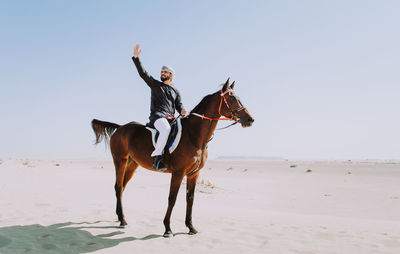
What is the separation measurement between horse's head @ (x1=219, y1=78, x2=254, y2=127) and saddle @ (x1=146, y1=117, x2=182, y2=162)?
97 cm

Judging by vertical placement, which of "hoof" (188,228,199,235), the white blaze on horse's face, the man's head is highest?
the man's head

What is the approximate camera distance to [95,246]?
477 cm

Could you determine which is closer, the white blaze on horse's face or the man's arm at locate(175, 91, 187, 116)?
the white blaze on horse's face

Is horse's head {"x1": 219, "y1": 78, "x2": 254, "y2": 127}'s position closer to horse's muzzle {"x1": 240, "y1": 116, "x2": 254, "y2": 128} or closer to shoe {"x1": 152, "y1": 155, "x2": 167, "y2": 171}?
horse's muzzle {"x1": 240, "y1": 116, "x2": 254, "y2": 128}

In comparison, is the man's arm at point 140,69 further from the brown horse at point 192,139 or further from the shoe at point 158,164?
the shoe at point 158,164

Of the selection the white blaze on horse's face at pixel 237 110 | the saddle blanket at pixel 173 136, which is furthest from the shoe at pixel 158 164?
the white blaze on horse's face at pixel 237 110

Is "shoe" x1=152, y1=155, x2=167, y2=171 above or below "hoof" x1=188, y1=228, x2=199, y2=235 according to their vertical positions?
above

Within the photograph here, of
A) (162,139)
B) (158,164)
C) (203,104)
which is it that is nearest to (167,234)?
(158,164)

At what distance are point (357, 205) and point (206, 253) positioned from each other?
11.2 metres

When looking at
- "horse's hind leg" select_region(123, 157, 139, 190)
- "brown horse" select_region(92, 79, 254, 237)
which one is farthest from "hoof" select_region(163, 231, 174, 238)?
"horse's hind leg" select_region(123, 157, 139, 190)

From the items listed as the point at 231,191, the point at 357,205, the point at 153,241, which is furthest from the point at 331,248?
the point at 231,191

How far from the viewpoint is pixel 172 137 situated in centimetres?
550

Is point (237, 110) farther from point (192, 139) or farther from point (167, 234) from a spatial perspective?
point (167, 234)

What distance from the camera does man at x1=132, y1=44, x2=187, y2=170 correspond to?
5.44 m
